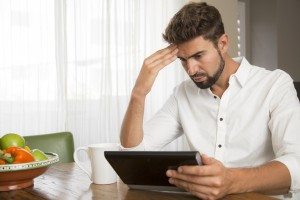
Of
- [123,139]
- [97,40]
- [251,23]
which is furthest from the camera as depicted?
[251,23]

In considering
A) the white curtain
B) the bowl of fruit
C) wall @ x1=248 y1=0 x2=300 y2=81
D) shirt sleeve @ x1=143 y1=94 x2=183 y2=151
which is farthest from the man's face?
wall @ x1=248 y1=0 x2=300 y2=81

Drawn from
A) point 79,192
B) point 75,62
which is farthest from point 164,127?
point 75,62

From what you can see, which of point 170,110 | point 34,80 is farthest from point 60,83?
point 170,110

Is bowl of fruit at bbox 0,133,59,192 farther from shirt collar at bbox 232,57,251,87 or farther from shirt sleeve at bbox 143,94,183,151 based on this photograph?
shirt collar at bbox 232,57,251,87

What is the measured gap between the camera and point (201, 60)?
1.47 metres

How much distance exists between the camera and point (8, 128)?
261 cm

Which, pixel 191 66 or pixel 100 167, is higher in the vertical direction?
pixel 191 66

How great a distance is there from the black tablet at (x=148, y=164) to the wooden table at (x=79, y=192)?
3 centimetres

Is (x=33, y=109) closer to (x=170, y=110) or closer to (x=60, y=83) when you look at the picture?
(x=60, y=83)

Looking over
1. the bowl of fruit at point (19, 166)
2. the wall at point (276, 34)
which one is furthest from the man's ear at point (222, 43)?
the wall at point (276, 34)

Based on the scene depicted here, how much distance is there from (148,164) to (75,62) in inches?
81.8

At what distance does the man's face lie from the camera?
144 cm

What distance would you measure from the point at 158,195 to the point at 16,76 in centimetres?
200

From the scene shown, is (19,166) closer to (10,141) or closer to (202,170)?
(10,141)
